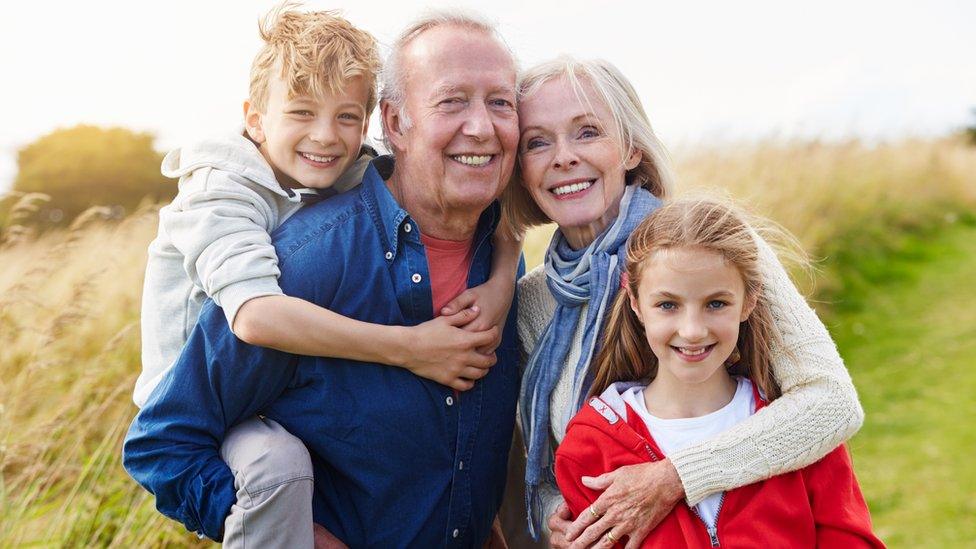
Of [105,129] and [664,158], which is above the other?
[664,158]

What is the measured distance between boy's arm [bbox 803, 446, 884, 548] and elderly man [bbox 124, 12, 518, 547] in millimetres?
1038

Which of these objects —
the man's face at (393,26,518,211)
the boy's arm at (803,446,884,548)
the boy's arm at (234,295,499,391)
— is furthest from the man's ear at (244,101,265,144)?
the boy's arm at (803,446,884,548)

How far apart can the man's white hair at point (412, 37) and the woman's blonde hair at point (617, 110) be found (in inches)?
5.1

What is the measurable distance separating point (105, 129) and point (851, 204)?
11392mm

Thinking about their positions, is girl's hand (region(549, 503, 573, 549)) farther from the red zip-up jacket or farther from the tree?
the tree

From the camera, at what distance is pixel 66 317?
407 centimetres

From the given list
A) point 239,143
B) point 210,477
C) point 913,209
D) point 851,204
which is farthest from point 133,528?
point 913,209

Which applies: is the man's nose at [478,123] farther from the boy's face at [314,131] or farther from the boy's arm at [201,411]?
the boy's arm at [201,411]

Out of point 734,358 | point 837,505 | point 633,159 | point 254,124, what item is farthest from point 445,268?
point 837,505

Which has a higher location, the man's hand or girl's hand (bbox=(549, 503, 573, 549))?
girl's hand (bbox=(549, 503, 573, 549))

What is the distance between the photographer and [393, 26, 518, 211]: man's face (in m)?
3.05

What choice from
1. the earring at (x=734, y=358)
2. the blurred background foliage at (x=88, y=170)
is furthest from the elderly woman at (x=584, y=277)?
the blurred background foliage at (x=88, y=170)

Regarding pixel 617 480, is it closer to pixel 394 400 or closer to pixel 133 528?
pixel 394 400

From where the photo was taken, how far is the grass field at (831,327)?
13.3 ft
